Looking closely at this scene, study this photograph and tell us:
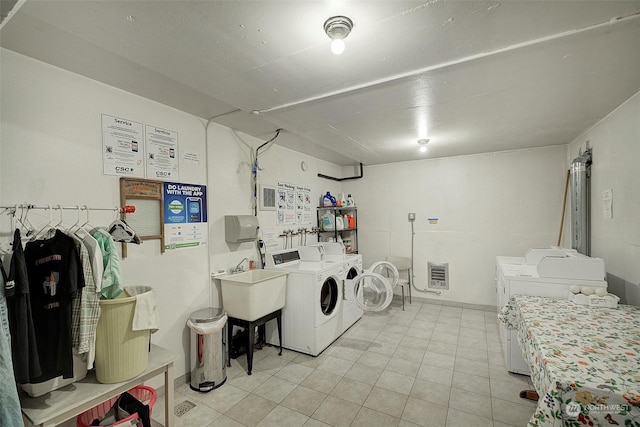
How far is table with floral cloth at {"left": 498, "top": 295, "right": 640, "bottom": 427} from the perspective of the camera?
1.08 m

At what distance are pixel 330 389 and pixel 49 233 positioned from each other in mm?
2296

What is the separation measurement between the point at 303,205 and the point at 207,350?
7.80 ft

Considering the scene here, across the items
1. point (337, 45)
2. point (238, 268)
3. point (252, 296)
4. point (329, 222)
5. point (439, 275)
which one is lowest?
point (439, 275)

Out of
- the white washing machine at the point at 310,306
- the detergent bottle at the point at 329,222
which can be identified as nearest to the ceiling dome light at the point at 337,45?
the white washing machine at the point at 310,306

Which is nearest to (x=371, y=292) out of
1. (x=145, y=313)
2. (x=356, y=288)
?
(x=356, y=288)

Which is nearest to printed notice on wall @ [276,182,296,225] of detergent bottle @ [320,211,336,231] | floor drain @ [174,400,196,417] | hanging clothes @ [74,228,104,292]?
detergent bottle @ [320,211,336,231]

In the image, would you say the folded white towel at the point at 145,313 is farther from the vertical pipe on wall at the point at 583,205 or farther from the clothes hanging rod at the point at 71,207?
the vertical pipe on wall at the point at 583,205

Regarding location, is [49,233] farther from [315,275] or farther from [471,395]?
[471,395]

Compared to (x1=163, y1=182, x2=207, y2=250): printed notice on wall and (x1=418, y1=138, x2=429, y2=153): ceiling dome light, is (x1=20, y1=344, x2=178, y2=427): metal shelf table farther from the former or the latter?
(x1=418, y1=138, x2=429, y2=153): ceiling dome light

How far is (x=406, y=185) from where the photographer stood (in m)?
4.79

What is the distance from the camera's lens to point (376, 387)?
2443 millimetres

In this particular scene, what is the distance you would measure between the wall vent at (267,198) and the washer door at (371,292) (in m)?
1.43

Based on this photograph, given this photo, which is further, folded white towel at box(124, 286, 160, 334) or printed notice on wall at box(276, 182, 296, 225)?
printed notice on wall at box(276, 182, 296, 225)

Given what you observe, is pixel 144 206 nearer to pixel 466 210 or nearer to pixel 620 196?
pixel 620 196
